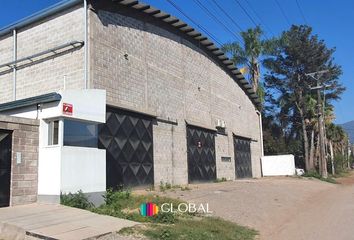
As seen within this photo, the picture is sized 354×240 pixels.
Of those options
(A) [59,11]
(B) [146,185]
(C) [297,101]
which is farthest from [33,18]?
(C) [297,101]

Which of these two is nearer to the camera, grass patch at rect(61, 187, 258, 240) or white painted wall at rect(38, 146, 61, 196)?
grass patch at rect(61, 187, 258, 240)

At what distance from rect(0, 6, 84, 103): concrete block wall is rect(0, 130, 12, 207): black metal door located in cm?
498

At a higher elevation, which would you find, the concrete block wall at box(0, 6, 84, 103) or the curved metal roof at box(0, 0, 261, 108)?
the curved metal roof at box(0, 0, 261, 108)

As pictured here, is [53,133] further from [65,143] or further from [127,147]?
[127,147]

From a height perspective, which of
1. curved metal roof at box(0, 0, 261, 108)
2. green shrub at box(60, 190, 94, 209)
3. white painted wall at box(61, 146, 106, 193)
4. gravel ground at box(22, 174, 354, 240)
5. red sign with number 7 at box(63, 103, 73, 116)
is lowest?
gravel ground at box(22, 174, 354, 240)

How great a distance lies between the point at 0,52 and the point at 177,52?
31.9 feet

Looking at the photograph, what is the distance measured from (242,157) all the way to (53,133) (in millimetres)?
22958

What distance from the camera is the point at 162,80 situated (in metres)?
22.5

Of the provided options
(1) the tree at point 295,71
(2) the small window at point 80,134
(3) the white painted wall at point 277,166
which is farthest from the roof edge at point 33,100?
(1) the tree at point 295,71

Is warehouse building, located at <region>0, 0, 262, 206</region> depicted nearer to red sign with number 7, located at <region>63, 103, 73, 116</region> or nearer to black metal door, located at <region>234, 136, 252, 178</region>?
red sign with number 7, located at <region>63, 103, 73, 116</region>

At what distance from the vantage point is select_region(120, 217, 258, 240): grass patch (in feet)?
31.2

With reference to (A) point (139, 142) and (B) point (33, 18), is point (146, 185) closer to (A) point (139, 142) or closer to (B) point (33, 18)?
(A) point (139, 142)

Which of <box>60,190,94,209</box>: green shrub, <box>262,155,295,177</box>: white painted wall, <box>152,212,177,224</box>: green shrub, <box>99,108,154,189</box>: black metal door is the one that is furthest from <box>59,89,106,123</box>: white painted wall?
<box>262,155,295,177</box>: white painted wall

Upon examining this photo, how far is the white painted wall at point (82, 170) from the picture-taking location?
1276 cm
